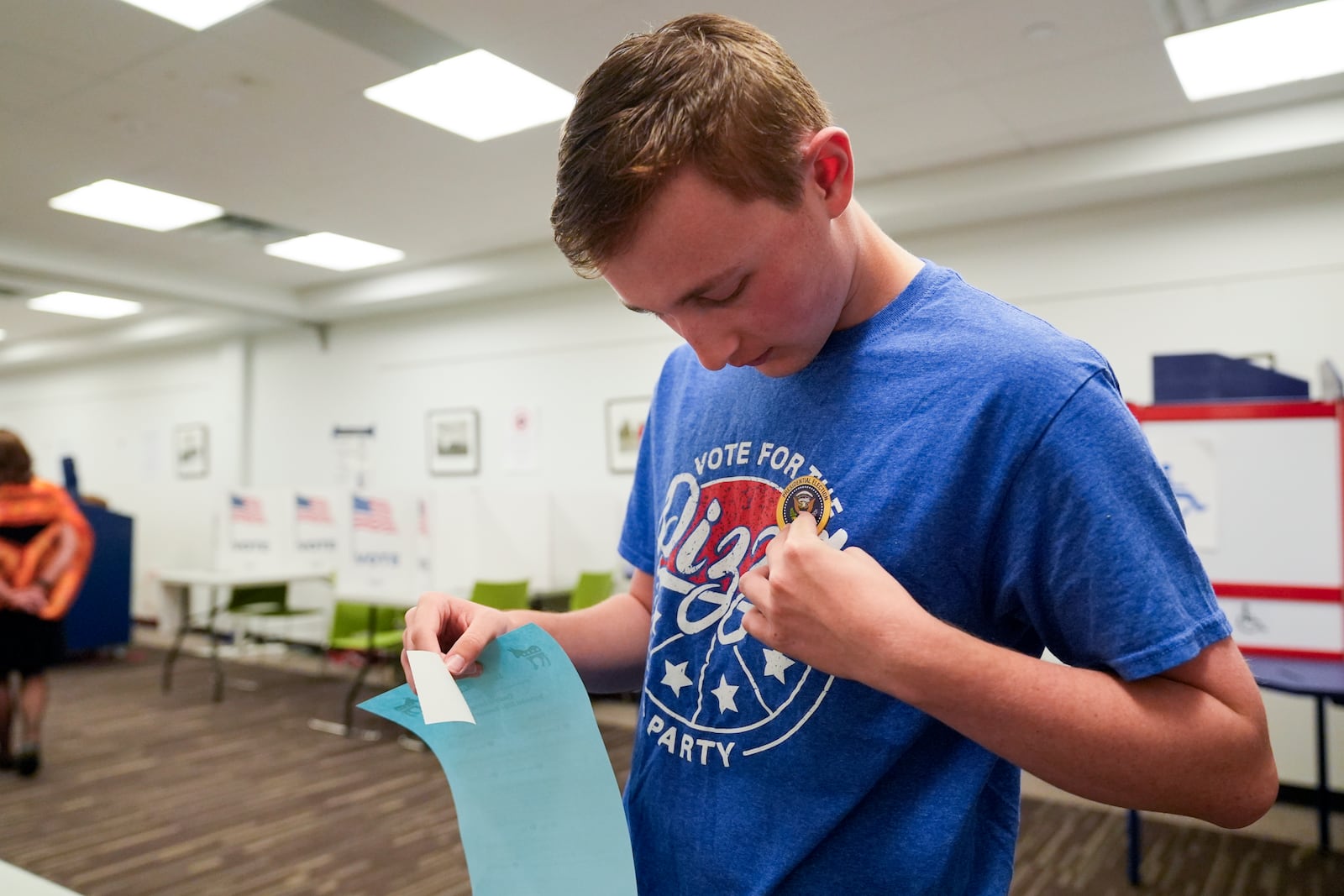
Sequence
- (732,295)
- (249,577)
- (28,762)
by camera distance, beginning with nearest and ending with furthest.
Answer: (732,295) → (28,762) → (249,577)

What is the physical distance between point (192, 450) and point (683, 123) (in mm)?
9541

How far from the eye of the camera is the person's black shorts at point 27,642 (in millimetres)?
4020

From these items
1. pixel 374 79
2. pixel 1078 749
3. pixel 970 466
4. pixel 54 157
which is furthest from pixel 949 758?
Answer: pixel 54 157

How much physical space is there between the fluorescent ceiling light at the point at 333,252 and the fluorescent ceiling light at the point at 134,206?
61 centimetres

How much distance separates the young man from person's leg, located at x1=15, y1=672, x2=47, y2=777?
4.40 meters

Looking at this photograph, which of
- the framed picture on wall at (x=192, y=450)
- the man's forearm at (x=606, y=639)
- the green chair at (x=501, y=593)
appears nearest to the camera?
the man's forearm at (x=606, y=639)

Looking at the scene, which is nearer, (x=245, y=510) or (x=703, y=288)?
(x=703, y=288)

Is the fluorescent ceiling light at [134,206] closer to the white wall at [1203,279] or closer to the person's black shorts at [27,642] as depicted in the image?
the person's black shorts at [27,642]

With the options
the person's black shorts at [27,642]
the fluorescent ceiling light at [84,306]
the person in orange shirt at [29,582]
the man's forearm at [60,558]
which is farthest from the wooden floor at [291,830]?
the fluorescent ceiling light at [84,306]

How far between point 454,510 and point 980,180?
11.1 feet

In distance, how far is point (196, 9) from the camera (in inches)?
120

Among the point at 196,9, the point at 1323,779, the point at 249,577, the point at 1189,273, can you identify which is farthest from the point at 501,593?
the point at 1189,273

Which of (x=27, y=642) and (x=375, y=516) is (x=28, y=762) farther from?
(x=375, y=516)

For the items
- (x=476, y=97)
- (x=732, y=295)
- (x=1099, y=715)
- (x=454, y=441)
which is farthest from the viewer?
(x=454, y=441)
